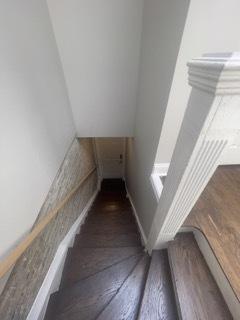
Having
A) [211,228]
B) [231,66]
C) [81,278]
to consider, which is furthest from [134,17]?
[81,278]

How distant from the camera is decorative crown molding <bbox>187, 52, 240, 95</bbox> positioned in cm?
48

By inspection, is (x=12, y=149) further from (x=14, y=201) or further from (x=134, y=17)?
(x=134, y=17)

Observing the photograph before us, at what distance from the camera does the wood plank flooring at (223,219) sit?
1.07m

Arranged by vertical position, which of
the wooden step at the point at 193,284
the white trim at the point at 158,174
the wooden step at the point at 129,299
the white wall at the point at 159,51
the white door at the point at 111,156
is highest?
the white wall at the point at 159,51

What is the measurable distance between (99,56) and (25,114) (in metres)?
1.15

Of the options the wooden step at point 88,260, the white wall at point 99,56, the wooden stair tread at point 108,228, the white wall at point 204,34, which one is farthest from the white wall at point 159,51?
the wooden stair tread at point 108,228

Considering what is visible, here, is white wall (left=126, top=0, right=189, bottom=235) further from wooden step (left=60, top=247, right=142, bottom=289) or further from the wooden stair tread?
the wooden stair tread

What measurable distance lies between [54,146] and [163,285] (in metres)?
1.43

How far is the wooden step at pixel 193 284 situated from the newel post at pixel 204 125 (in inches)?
20.4

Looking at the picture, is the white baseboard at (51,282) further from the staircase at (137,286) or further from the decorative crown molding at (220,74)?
the decorative crown molding at (220,74)

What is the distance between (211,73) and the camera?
529mm

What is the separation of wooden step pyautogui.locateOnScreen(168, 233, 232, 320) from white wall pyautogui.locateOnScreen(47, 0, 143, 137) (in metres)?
1.69

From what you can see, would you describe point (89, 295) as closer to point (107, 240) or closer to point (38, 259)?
point (38, 259)

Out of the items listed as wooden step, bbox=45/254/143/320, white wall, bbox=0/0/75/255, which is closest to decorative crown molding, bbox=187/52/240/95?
white wall, bbox=0/0/75/255
